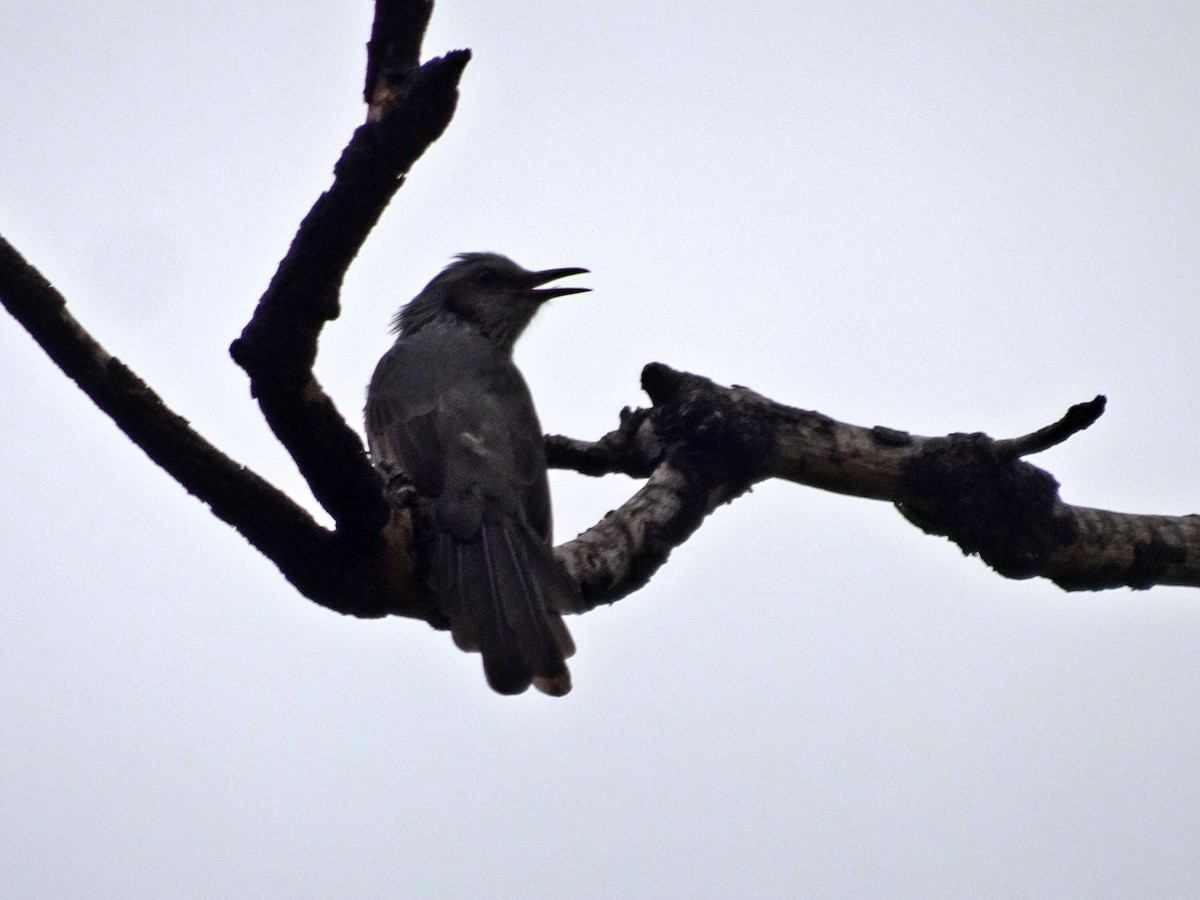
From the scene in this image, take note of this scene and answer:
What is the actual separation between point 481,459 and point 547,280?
2.20m

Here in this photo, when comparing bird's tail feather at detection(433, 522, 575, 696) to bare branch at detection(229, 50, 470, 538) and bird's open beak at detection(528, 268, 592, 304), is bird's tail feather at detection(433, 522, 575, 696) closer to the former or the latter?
bare branch at detection(229, 50, 470, 538)

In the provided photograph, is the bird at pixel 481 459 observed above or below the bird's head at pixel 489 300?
below

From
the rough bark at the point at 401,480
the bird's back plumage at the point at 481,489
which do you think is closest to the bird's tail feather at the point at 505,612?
the bird's back plumage at the point at 481,489

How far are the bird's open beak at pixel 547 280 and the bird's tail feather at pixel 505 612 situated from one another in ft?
8.12

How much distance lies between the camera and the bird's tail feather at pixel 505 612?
4.42 meters

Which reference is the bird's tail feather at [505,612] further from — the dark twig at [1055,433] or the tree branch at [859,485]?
the dark twig at [1055,433]

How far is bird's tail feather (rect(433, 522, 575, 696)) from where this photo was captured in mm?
4418

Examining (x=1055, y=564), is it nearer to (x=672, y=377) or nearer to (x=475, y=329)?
(x=672, y=377)

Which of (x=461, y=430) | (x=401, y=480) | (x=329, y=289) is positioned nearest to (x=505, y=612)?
(x=401, y=480)

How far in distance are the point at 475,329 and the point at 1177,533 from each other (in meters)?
3.57

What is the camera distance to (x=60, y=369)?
3.60 m

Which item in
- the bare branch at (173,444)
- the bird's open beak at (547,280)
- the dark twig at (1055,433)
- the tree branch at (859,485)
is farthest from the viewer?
the bird's open beak at (547,280)

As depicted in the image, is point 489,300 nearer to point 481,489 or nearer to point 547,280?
point 547,280

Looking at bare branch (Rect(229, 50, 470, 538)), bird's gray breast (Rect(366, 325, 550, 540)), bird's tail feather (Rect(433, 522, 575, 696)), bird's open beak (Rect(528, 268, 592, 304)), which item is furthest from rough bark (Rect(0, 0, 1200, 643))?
bird's open beak (Rect(528, 268, 592, 304))
